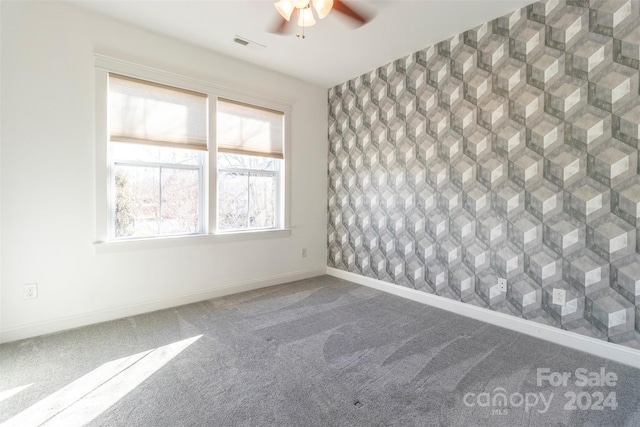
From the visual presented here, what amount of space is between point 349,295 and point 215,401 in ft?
6.80

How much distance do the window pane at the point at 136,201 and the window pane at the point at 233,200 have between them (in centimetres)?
67

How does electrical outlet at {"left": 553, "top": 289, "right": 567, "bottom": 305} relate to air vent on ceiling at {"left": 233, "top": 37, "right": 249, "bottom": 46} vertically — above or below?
below

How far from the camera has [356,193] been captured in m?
4.02

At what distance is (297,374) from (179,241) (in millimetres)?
1901

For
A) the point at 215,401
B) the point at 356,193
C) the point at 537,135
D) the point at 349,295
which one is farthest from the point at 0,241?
the point at 537,135

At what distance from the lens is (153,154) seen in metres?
2.96

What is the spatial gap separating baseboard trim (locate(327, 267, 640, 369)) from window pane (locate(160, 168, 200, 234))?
2.35 m

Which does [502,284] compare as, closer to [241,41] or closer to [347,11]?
[347,11]

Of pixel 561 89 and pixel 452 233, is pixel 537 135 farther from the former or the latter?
pixel 452 233

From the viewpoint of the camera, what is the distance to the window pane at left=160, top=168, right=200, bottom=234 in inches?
120

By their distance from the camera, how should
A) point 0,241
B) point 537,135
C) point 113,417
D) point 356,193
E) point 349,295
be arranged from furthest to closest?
1. point 356,193
2. point 349,295
3. point 537,135
4. point 0,241
5. point 113,417

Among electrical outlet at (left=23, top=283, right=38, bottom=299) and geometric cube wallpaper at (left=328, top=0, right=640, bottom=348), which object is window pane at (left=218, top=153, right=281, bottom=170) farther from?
electrical outlet at (left=23, top=283, right=38, bottom=299)

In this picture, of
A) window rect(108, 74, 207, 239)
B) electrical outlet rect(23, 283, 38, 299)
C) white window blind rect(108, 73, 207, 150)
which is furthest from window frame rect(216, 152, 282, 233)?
electrical outlet rect(23, 283, 38, 299)

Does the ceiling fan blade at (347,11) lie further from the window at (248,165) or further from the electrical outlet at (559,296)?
the electrical outlet at (559,296)
